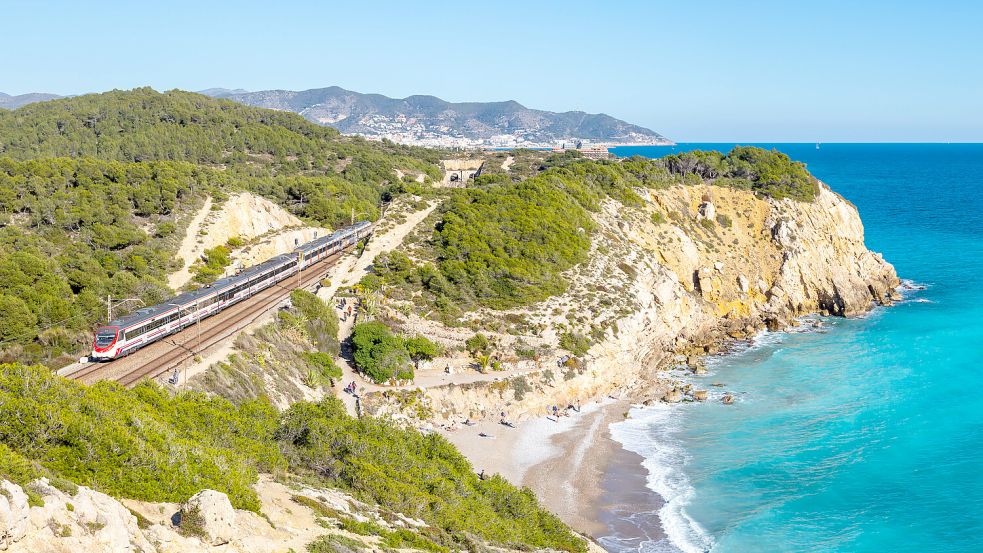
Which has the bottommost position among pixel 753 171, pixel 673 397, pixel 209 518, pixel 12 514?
pixel 673 397

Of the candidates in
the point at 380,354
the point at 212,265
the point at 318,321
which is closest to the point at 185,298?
the point at 318,321

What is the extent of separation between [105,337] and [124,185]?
90.2 ft

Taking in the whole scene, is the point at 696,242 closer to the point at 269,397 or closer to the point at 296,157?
the point at 269,397

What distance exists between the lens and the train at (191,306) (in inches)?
1134

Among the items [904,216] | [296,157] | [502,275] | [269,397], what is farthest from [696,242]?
[904,216]

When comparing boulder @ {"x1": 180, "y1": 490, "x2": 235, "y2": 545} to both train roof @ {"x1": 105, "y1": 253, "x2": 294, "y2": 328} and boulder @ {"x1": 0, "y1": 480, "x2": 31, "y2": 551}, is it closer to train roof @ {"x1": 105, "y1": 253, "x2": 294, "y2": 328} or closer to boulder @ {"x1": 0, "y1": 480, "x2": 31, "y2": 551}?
boulder @ {"x1": 0, "y1": 480, "x2": 31, "y2": 551}

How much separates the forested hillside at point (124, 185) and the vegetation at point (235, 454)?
1434cm

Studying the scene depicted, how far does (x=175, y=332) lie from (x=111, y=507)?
22348 mm

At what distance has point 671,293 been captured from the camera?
52.8m

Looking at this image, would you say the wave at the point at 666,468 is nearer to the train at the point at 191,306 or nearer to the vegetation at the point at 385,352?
the vegetation at the point at 385,352

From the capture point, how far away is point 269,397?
97.5 ft

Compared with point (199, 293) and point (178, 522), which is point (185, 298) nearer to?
point (199, 293)

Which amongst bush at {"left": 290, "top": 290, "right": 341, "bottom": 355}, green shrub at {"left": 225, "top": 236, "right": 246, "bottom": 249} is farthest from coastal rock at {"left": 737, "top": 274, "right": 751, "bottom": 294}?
green shrub at {"left": 225, "top": 236, "right": 246, "bottom": 249}

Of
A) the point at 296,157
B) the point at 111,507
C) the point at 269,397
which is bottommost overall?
the point at 269,397
